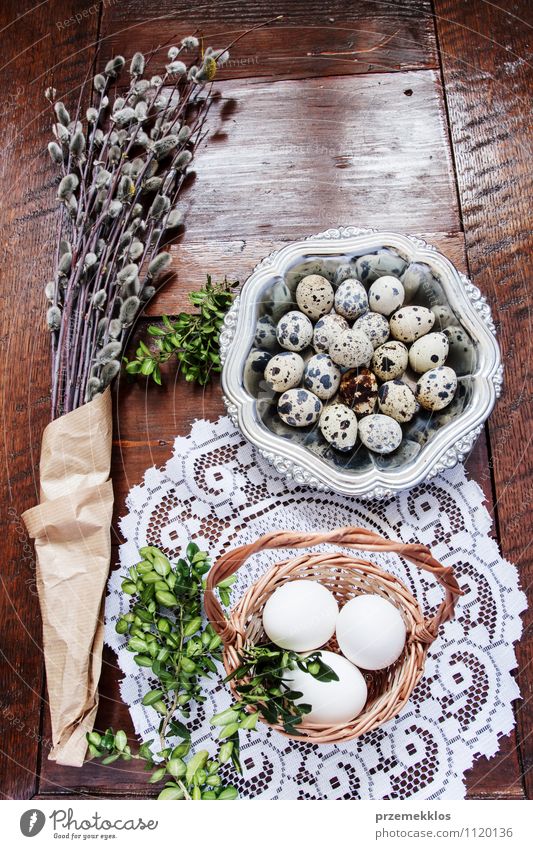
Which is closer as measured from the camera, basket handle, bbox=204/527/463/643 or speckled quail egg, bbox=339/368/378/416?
basket handle, bbox=204/527/463/643

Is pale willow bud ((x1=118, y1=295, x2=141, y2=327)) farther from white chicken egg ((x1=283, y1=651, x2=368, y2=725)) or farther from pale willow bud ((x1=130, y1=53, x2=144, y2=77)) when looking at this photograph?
white chicken egg ((x1=283, y1=651, x2=368, y2=725))

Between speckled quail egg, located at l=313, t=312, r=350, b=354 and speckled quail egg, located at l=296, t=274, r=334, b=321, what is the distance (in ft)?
0.04

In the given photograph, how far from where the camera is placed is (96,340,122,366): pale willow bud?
716 mm

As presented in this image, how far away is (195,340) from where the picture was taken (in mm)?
724

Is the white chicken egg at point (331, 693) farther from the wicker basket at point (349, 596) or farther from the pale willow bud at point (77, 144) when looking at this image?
the pale willow bud at point (77, 144)

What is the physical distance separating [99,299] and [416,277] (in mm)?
325

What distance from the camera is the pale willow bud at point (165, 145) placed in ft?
2.52

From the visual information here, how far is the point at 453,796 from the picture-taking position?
0.66 metres

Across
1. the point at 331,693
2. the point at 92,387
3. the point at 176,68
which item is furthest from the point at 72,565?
the point at 176,68

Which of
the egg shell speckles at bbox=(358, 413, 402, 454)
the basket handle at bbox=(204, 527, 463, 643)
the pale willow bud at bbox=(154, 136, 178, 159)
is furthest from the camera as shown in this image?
the pale willow bud at bbox=(154, 136, 178, 159)

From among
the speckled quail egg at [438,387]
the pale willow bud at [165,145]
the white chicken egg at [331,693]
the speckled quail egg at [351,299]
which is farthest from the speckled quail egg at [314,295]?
the white chicken egg at [331,693]

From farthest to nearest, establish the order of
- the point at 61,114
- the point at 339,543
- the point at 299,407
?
1. the point at 61,114
2. the point at 299,407
3. the point at 339,543

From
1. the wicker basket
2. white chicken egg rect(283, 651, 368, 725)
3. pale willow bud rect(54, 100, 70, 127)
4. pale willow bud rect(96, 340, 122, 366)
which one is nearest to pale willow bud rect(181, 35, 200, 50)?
pale willow bud rect(54, 100, 70, 127)

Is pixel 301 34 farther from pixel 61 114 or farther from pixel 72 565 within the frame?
pixel 72 565
